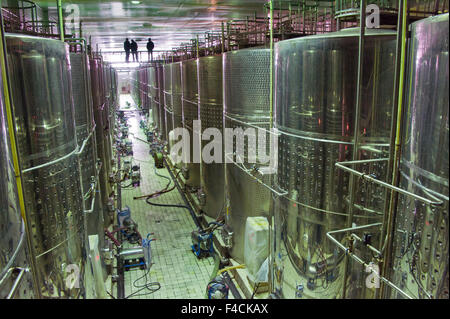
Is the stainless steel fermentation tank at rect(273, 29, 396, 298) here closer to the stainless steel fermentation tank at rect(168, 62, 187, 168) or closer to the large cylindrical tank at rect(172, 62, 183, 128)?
the stainless steel fermentation tank at rect(168, 62, 187, 168)

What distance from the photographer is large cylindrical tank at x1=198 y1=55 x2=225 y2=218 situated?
27.0 ft

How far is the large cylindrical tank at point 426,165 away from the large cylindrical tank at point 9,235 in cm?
257

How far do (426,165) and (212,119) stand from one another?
20.9ft

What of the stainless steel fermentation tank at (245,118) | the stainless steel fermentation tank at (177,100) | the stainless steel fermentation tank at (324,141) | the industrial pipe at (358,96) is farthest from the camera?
the stainless steel fermentation tank at (177,100)

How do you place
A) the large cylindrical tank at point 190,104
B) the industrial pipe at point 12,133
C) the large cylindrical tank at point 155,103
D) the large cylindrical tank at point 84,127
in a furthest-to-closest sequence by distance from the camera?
the large cylindrical tank at point 155,103 → the large cylindrical tank at point 190,104 → the large cylindrical tank at point 84,127 → the industrial pipe at point 12,133

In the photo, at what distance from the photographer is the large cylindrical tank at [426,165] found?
7.70ft

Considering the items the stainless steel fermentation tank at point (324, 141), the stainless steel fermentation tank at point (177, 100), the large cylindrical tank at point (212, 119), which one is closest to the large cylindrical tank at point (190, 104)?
the stainless steel fermentation tank at point (177, 100)

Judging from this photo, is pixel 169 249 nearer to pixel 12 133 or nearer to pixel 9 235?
pixel 12 133

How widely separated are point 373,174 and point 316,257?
44.6 inches

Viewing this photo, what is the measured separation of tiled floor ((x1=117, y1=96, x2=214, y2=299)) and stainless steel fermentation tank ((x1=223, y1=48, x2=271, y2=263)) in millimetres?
911

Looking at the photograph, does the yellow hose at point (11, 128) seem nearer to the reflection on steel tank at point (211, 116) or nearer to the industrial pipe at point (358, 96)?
the industrial pipe at point (358, 96)

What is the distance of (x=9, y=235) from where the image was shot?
2387mm

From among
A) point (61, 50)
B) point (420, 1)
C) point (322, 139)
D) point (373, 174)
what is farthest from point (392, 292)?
point (420, 1)

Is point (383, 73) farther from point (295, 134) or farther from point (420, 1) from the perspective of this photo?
point (420, 1)
